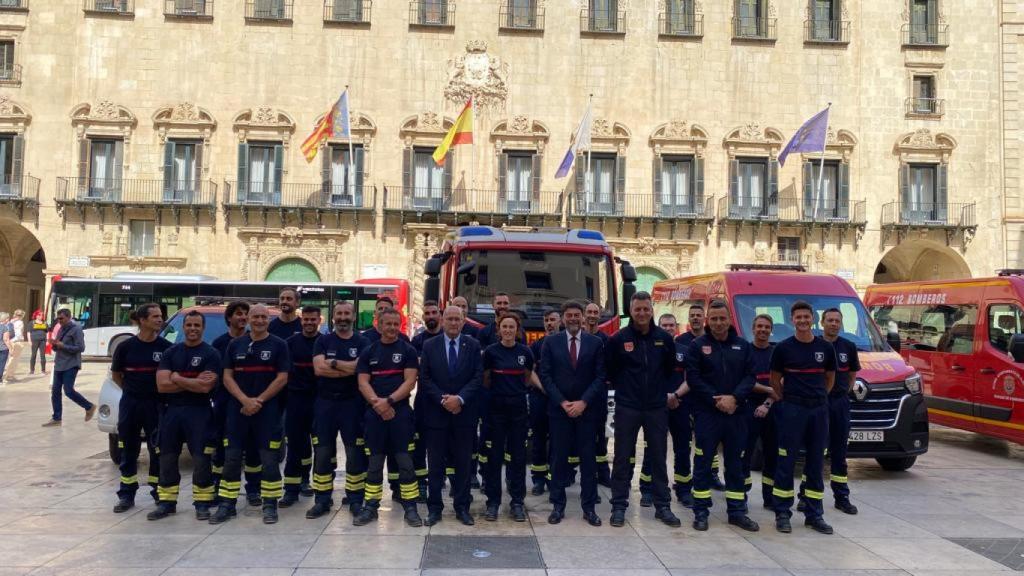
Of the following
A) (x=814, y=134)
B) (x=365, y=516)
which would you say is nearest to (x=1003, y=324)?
(x=365, y=516)

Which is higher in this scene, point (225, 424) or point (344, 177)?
point (344, 177)

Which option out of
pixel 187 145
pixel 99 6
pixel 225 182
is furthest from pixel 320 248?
pixel 99 6

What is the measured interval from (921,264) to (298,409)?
3062 centimetres

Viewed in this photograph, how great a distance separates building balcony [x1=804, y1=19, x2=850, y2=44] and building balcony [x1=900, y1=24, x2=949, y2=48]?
2287mm

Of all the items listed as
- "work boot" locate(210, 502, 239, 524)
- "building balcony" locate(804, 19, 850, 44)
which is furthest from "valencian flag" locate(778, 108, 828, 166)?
"work boot" locate(210, 502, 239, 524)

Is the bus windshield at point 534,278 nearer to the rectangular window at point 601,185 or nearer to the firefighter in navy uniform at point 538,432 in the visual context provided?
the firefighter in navy uniform at point 538,432

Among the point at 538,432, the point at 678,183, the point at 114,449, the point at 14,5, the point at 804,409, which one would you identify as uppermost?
the point at 14,5

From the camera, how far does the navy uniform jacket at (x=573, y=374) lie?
6.79 m

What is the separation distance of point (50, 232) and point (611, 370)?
2704 cm

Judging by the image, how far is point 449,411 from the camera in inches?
259

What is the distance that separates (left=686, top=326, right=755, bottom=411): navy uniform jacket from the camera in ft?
22.2

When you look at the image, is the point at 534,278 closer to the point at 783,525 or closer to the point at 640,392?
the point at 640,392

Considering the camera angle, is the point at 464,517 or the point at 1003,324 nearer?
the point at 464,517

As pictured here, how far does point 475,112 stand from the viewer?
28375 mm
